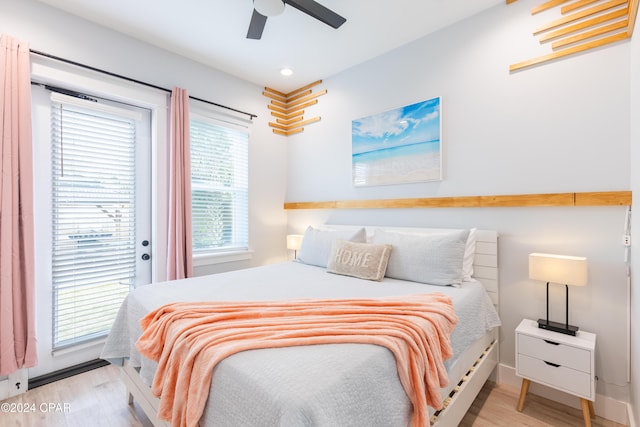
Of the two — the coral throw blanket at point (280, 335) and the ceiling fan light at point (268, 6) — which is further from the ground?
the ceiling fan light at point (268, 6)

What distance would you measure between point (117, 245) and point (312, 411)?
2524mm

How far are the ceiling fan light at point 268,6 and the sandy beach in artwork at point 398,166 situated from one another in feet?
4.95

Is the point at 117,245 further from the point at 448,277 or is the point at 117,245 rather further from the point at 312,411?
the point at 448,277

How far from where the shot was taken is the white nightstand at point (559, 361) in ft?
5.38

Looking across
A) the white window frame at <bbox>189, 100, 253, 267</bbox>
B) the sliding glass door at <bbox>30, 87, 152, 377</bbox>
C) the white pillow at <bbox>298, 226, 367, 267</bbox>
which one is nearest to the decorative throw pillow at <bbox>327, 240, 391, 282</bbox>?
the white pillow at <bbox>298, 226, 367, 267</bbox>

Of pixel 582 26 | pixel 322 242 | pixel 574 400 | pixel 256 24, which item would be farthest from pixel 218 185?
pixel 574 400

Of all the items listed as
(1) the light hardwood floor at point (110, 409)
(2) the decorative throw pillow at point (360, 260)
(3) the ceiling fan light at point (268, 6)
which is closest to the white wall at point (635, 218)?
(1) the light hardwood floor at point (110, 409)

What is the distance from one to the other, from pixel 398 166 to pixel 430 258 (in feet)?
3.37

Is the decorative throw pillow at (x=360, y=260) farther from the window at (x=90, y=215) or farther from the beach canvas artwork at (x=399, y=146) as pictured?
the window at (x=90, y=215)

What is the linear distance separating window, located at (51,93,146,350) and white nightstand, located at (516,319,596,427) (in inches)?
122

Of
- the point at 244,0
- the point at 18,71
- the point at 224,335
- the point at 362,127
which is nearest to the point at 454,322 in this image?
the point at 224,335

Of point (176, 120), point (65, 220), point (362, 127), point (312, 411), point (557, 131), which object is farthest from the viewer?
point (362, 127)

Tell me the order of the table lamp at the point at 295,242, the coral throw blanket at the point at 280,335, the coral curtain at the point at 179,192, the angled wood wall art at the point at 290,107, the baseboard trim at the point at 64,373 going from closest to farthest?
the coral throw blanket at the point at 280,335 → the baseboard trim at the point at 64,373 → the coral curtain at the point at 179,192 → the table lamp at the point at 295,242 → the angled wood wall art at the point at 290,107

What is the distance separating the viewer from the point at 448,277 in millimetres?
2020
